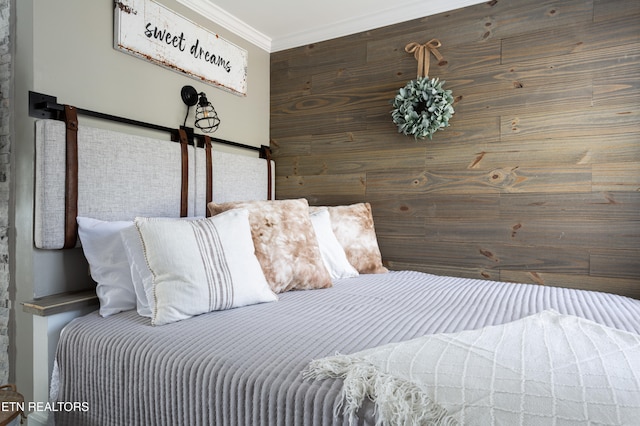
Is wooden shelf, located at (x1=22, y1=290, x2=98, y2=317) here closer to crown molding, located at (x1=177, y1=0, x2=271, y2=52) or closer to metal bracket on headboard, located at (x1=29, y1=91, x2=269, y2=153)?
metal bracket on headboard, located at (x1=29, y1=91, x2=269, y2=153)

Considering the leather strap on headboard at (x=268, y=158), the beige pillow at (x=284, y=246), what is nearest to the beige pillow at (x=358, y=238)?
the beige pillow at (x=284, y=246)

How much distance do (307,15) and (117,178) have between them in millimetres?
1582

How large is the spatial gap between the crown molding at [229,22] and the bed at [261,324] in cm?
86

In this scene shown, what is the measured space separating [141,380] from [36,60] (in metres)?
1.32

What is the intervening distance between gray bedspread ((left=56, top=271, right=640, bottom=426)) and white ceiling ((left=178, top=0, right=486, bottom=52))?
1743 mm

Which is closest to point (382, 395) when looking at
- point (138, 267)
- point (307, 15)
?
point (138, 267)

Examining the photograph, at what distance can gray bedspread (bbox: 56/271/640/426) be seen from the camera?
3.14 feet

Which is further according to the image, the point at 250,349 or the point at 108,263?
the point at 108,263

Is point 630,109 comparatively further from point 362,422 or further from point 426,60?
point 362,422

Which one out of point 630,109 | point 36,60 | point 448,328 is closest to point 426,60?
point 630,109

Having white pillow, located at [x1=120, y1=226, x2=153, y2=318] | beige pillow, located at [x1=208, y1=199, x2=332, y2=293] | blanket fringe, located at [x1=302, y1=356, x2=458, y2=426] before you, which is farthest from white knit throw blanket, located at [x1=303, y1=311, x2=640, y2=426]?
beige pillow, located at [x1=208, y1=199, x2=332, y2=293]

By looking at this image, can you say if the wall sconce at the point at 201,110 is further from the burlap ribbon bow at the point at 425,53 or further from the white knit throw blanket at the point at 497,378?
the white knit throw blanket at the point at 497,378

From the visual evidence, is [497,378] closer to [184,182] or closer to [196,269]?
[196,269]

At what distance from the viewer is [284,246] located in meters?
1.88
